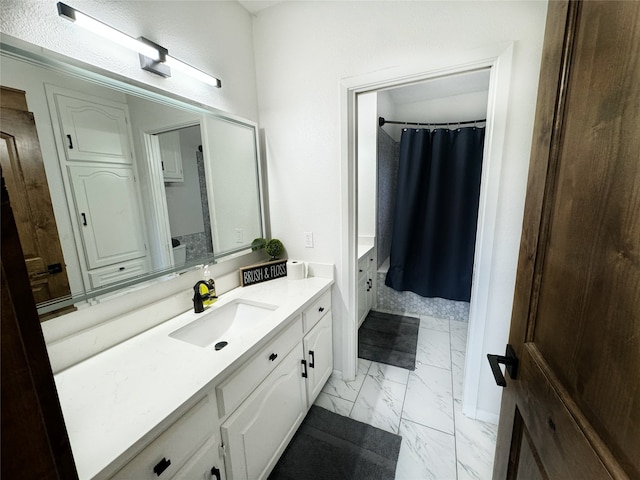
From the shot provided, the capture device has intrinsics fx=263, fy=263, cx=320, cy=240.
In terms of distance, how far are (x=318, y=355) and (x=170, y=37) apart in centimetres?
189

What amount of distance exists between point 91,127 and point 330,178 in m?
1.16

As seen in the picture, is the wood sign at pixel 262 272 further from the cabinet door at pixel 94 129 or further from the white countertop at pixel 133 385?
the cabinet door at pixel 94 129

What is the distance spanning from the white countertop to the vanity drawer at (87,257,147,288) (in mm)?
266

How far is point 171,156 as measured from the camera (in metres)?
1.32


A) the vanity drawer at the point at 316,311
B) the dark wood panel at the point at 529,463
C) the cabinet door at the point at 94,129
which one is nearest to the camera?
the dark wood panel at the point at 529,463

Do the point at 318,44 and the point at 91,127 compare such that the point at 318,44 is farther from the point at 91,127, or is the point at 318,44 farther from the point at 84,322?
the point at 84,322

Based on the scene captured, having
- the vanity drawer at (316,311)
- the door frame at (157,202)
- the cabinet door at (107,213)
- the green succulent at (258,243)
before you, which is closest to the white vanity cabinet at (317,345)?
the vanity drawer at (316,311)

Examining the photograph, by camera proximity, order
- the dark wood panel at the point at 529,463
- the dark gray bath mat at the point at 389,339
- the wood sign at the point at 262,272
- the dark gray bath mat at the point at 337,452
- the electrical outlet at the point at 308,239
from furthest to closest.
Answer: the dark gray bath mat at the point at 389,339, the electrical outlet at the point at 308,239, the wood sign at the point at 262,272, the dark gray bath mat at the point at 337,452, the dark wood panel at the point at 529,463

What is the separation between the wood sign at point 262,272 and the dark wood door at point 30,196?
880 mm

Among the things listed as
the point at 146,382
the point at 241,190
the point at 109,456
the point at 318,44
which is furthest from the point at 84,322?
the point at 318,44

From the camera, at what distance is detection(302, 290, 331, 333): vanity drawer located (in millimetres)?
1504

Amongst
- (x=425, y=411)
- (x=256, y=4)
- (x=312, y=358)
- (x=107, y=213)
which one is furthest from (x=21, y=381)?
(x=256, y=4)

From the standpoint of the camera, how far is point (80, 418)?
73cm

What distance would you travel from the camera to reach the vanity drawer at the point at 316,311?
1504mm
